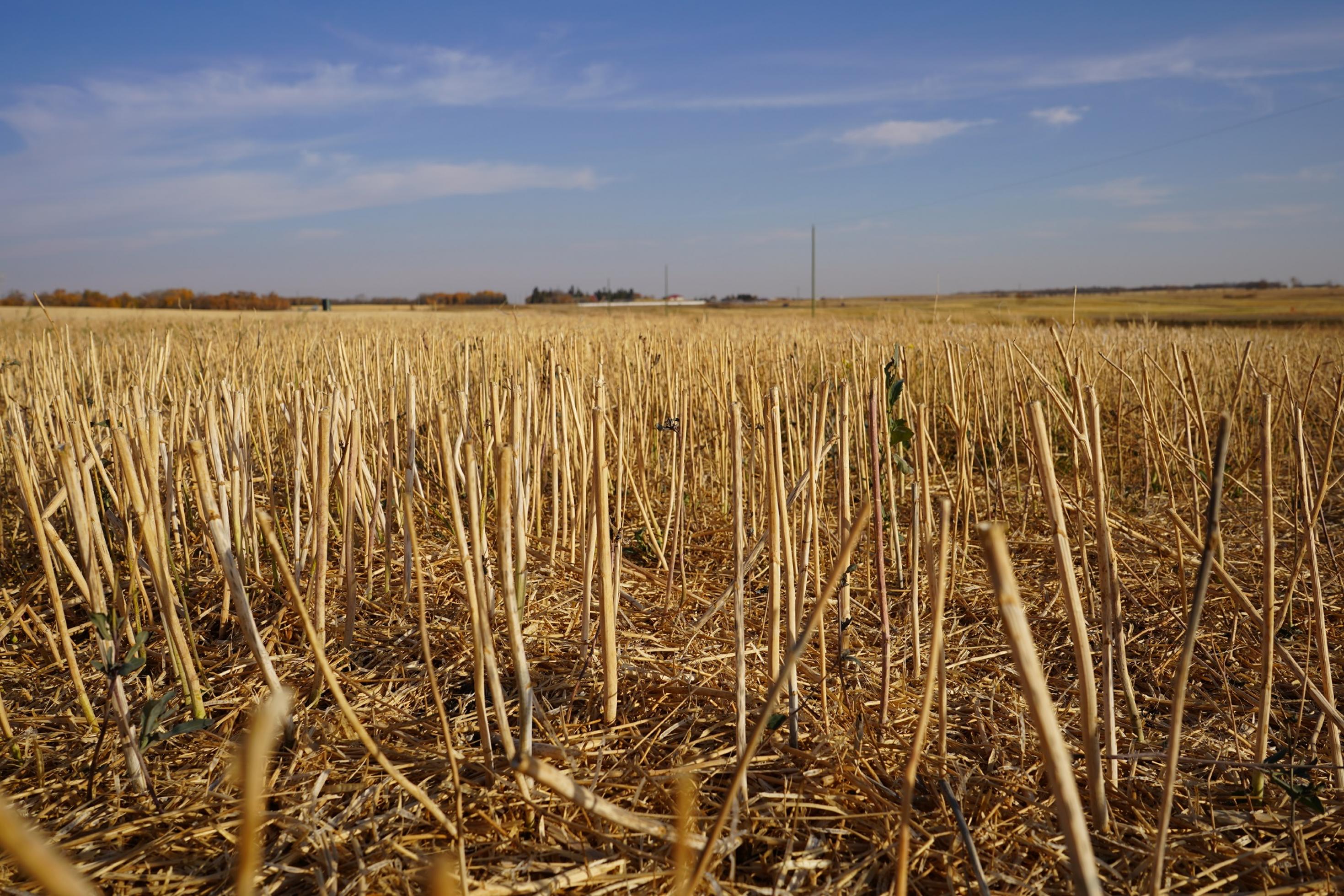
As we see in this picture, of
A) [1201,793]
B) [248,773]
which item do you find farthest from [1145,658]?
[248,773]

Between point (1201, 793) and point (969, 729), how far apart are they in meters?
0.40

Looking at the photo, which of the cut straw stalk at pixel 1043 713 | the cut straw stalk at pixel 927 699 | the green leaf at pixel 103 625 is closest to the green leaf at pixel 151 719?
the green leaf at pixel 103 625

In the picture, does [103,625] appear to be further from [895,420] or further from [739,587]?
[895,420]

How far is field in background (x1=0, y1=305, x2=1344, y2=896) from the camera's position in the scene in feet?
3.74

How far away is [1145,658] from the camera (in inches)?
77.4

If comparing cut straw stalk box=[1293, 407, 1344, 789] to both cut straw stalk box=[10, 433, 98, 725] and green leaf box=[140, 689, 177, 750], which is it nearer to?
green leaf box=[140, 689, 177, 750]

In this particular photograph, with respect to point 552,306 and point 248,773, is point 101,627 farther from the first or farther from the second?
point 552,306

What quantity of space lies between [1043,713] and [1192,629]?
356 mm

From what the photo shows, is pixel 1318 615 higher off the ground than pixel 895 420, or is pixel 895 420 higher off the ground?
pixel 895 420

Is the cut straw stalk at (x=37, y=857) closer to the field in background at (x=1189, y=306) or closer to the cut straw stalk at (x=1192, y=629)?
the cut straw stalk at (x=1192, y=629)

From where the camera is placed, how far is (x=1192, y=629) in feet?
2.97

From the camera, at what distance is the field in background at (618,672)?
3.74 feet

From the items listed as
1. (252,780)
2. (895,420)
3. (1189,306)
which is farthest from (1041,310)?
(252,780)

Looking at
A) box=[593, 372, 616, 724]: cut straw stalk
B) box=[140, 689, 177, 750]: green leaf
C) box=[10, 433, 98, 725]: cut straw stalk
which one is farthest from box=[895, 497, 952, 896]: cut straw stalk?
box=[10, 433, 98, 725]: cut straw stalk
